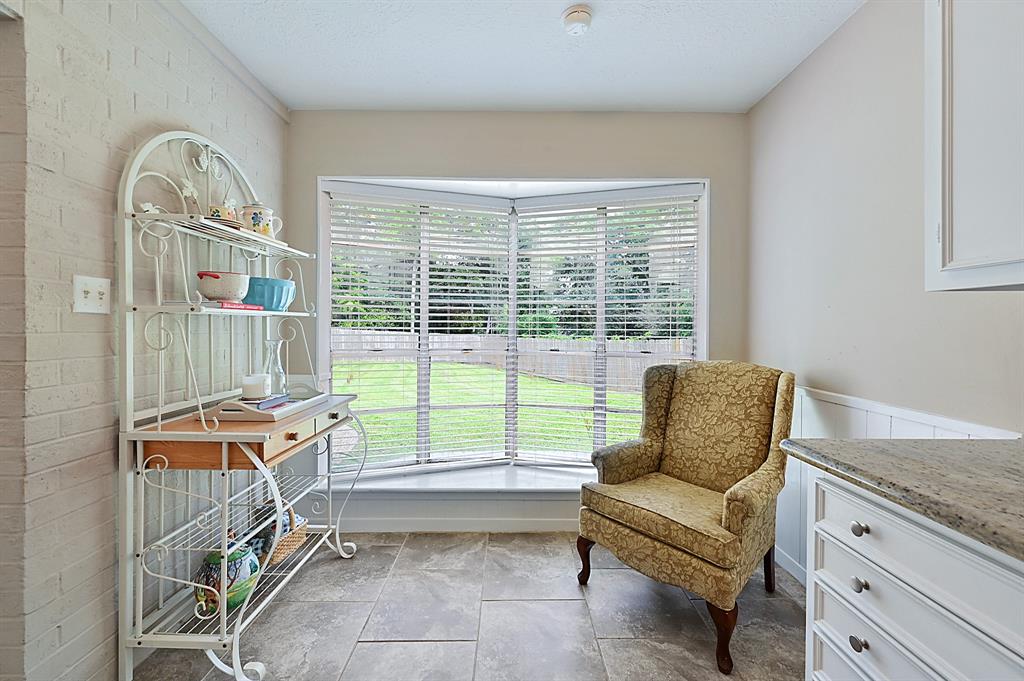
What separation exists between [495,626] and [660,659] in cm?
66

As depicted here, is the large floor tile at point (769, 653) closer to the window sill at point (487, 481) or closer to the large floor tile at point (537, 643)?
the large floor tile at point (537, 643)

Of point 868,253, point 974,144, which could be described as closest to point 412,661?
point 974,144

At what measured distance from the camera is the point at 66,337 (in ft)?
4.53

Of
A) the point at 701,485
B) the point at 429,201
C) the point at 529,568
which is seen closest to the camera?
the point at 701,485

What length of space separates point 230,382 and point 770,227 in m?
2.91

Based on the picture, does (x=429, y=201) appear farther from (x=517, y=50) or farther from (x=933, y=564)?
(x=933, y=564)

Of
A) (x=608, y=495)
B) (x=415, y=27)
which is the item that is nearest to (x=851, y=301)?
(x=608, y=495)

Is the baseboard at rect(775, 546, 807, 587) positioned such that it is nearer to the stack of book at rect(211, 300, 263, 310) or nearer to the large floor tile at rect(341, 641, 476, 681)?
the large floor tile at rect(341, 641, 476, 681)

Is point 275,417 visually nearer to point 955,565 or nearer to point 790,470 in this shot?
point 955,565

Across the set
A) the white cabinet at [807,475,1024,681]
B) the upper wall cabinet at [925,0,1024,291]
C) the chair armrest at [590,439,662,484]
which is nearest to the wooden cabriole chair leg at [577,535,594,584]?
the chair armrest at [590,439,662,484]

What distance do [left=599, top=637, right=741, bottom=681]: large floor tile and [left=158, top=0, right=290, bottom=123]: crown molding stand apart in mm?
3031

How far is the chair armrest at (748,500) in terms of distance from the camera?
1676 mm

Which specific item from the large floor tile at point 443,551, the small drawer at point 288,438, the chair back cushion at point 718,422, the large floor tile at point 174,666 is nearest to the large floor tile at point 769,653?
the chair back cushion at point 718,422

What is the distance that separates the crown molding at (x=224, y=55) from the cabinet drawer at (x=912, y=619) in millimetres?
2863
